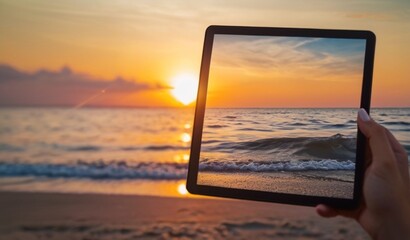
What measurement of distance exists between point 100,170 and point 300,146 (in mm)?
3722

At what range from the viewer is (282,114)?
1.26m

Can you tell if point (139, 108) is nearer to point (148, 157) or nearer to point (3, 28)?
point (148, 157)

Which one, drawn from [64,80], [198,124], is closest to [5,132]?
[64,80]

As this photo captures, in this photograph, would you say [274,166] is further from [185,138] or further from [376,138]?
[185,138]

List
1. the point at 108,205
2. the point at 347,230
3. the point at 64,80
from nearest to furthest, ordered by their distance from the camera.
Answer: the point at 347,230, the point at 108,205, the point at 64,80

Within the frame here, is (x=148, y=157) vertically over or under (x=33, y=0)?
under

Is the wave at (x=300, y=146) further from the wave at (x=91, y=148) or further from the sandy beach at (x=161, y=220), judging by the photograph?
the wave at (x=91, y=148)

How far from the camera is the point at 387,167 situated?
1.08m

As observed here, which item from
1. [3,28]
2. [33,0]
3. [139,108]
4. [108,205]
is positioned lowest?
[108,205]

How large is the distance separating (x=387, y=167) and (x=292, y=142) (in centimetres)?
26

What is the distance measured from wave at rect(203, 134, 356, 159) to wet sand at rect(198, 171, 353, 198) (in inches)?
2.3

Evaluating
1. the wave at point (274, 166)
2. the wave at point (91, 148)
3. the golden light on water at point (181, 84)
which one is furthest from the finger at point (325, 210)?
the wave at point (91, 148)

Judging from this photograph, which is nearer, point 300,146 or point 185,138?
point 300,146

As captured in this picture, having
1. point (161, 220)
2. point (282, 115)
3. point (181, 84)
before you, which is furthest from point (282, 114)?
point (181, 84)
